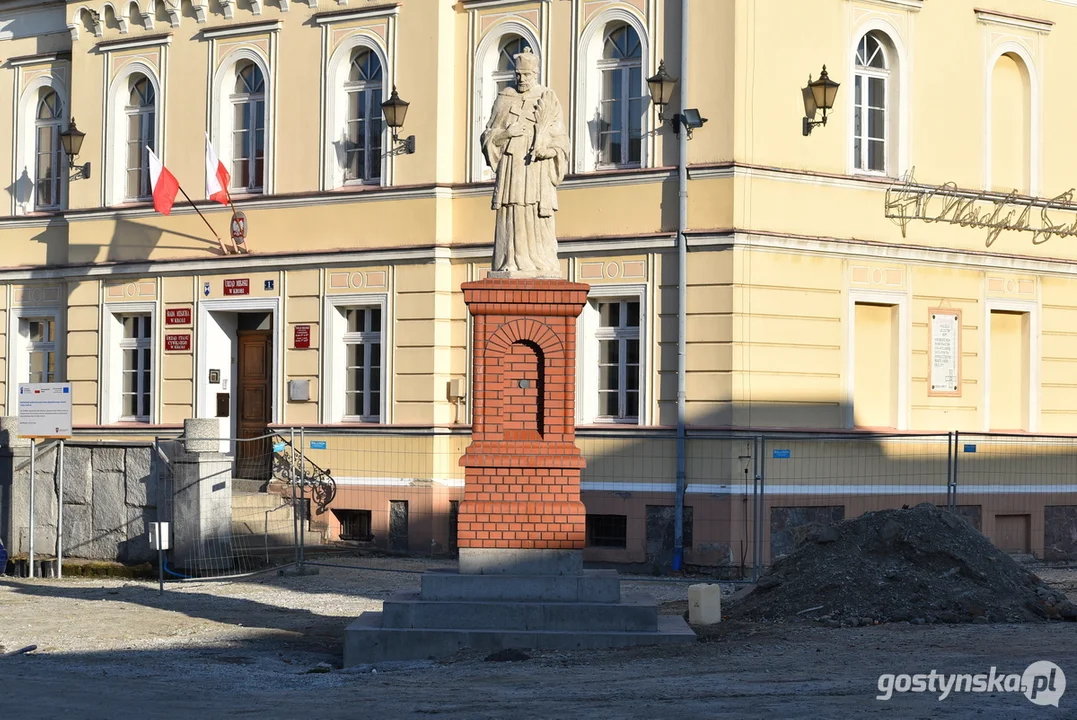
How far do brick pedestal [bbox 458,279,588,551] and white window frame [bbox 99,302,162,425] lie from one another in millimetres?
13504

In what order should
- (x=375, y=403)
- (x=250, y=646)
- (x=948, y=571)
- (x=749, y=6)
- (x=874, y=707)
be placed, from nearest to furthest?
(x=874, y=707) < (x=250, y=646) < (x=948, y=571) < (x=749, y=6) < (x=375, y=403)

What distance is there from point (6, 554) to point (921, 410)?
1205 centimetres

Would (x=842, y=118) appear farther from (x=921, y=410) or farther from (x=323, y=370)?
(x=323, y=370)

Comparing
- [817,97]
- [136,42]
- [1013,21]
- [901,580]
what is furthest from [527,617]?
[136,42]

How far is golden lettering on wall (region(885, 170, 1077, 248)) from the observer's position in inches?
923

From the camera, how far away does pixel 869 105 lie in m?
23.5

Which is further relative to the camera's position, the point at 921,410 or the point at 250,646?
the point at 921,410

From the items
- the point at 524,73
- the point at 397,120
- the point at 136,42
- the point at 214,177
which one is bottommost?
the point at 524,73

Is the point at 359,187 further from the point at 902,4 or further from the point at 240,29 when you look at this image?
the point at 902,4

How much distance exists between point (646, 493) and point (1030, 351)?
20.4ft

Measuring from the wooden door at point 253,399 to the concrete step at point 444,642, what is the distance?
40.5 feet

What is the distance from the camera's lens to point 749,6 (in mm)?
22219

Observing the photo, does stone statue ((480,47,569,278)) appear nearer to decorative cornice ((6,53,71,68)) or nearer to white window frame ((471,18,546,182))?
white window frame ((471,18,546,182))

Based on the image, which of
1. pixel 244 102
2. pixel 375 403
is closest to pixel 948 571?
pixel 375 403
